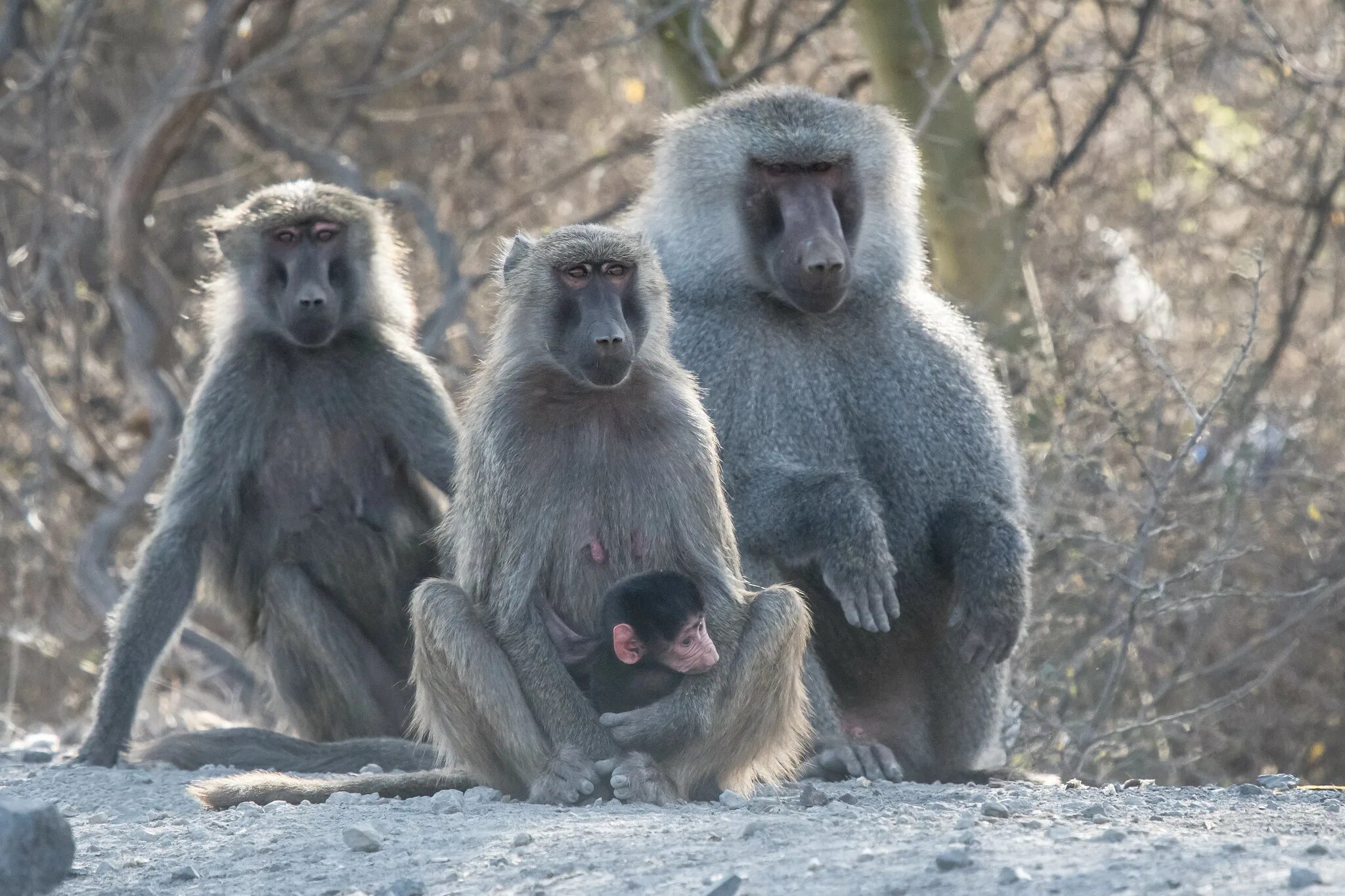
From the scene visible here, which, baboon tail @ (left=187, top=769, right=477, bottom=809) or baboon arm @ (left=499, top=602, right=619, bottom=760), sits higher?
baboon arm @ (left=499, top=602, right=619, bottom=760)

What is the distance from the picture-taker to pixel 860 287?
167 inches

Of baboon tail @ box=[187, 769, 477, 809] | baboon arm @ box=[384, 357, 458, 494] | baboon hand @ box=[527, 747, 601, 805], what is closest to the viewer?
baboon hand @ box=[527, 747, 601, 805]

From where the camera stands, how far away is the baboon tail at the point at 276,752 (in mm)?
4082

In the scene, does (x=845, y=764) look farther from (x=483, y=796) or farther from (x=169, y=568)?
(x=169, y=568)

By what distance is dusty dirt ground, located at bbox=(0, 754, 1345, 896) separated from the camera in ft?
7.82

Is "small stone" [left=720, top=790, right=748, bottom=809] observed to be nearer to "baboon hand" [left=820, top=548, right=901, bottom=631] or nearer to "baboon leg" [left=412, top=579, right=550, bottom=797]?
"baboon leg" [left=412, top=579, right=550, bottom=797]

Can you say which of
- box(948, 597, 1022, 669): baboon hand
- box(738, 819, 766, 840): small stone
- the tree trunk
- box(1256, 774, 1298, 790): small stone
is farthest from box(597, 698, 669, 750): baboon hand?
the tree trunk

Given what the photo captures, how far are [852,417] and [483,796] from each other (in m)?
1.38

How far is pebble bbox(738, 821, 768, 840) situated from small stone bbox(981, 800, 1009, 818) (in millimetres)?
438

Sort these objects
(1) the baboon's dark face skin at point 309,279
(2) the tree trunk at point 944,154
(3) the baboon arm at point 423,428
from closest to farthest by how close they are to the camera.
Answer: (1) the baboon's dark face skin at point 309,279, (3) the baboon arm at point 423,428, (2) the tree trunk at point 944,154

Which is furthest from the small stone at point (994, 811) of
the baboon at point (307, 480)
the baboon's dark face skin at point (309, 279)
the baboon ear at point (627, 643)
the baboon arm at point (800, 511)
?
the baboon's dark face skin at point (309, 279)

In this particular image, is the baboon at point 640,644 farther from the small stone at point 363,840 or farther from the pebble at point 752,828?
the small stone at point 363,840

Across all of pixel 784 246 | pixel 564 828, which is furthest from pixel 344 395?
pixel 564 828

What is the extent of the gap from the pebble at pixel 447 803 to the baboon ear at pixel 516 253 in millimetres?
1151
